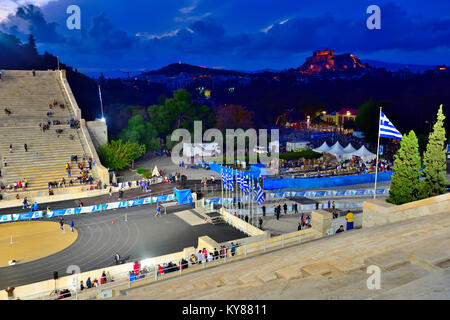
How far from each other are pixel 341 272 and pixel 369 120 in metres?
59.4

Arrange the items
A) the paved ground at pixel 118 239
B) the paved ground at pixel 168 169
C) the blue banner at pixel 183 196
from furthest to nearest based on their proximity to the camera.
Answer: the paved ground at pixel 168 169 → the blue banner at pixel 183 196 → the paved ground at pixel 118 239

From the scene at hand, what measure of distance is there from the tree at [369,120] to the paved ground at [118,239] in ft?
148

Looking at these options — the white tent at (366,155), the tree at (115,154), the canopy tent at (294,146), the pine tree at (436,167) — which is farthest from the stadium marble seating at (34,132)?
the white tent at (366,155)

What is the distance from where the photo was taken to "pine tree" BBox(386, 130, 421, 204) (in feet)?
58.1

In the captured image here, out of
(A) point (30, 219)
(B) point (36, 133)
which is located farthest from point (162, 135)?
(A) point (30, 219)

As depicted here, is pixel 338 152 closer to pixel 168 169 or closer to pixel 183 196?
pixel 168 169

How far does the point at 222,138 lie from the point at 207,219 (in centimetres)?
2845

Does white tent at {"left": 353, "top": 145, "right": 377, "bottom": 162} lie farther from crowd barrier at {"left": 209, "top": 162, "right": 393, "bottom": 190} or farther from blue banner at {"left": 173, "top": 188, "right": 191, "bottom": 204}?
blue banner at {"left": 173, "top": 188, "right": 191, "bottom": 204}

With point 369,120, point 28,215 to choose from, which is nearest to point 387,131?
point 28,215

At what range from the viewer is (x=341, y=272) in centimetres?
1011

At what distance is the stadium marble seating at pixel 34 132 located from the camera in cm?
3409

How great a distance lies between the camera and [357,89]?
162375mm

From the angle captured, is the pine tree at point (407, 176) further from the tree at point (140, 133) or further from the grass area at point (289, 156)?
the tree at point (140, 133)
